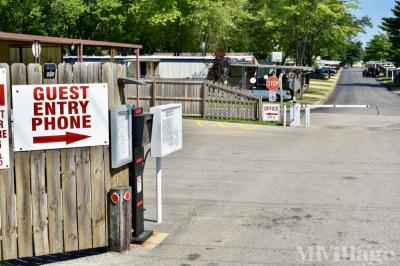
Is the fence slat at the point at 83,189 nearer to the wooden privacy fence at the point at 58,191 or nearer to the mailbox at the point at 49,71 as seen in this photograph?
the wooden privacy fence at the point at 58,191

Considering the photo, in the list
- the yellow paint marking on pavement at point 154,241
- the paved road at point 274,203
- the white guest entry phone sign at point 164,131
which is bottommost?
the paved road at point 274,203

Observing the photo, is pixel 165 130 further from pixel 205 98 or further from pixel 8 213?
pixel 205 98

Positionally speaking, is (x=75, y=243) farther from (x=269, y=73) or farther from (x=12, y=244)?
(x=269, y=73)

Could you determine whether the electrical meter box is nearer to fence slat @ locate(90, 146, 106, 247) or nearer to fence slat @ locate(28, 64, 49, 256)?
fence slat @ locate(90, 146, 106, 247)

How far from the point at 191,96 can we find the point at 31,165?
19280 mm

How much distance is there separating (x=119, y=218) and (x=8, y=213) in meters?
1.26

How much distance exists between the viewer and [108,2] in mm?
48781

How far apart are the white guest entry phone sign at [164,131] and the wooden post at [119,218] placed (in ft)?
3.26

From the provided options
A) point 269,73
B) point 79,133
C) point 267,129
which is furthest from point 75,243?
point 269,73

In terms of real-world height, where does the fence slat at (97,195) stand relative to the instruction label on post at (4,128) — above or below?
below

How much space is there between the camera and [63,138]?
5.99 meters

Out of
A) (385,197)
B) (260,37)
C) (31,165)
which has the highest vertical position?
(260,37)

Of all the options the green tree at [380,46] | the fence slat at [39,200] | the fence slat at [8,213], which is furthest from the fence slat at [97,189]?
the green tree at [380,46]

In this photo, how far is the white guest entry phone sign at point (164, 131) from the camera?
7293 millimetres
